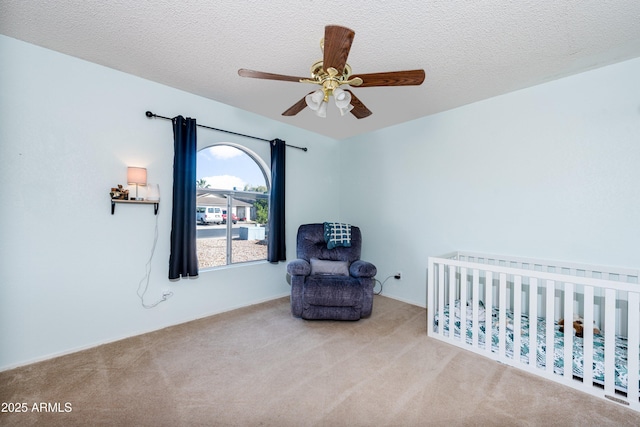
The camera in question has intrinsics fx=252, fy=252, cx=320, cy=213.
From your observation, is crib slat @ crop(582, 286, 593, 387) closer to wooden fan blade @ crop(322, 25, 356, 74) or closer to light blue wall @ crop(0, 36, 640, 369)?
light blue wall @ crop(0, 36, 640, 369)

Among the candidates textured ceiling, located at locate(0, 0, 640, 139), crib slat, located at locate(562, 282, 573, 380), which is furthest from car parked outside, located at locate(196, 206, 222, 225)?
crib slat, located at locate(562, 282, 573, 380)

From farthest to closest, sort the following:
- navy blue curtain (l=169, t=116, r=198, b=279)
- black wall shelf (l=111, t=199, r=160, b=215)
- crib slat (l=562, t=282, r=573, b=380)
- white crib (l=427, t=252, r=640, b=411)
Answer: navy blue curtain (l=169, t=116, r=198, b=279)
black wall shelf (l=111, t=199, r=160, b=215)
crib slat (l=562, t=282, r=573, b=380)
white crib (l=427, t=252, r=640, b=411)

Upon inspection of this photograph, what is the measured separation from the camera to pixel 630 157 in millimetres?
2119

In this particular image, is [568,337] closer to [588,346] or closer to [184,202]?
[588,346]

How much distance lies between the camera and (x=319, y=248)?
3.46m

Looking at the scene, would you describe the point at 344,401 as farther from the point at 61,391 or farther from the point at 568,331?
the point at 61,391

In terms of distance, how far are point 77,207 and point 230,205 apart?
147 cm

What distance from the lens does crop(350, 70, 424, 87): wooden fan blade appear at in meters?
1.54

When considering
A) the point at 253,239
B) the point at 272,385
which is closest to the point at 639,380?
the point at 272,385

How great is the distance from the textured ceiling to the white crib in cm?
175

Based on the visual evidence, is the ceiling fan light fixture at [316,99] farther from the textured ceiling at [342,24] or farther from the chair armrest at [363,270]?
the chair armrest at [363,270]

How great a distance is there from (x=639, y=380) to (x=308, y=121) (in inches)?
150

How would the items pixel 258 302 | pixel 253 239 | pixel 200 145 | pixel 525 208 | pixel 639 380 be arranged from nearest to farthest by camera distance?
pixel 639 380 → pixel 525 208 → pixel 200 145 → pixel 258 302 → pixel 253 239

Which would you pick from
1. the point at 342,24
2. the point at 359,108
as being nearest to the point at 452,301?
the point at 359,108
